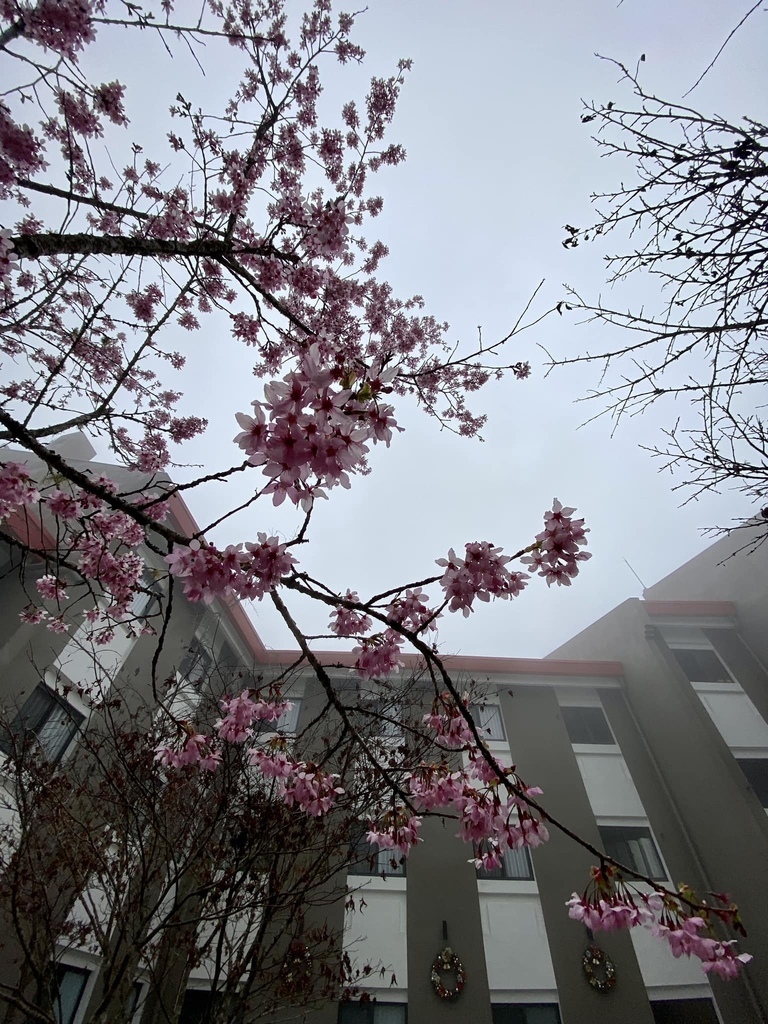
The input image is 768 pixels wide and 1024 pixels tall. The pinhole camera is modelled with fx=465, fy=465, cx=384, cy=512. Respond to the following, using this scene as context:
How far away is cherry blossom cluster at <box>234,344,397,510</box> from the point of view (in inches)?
66.4

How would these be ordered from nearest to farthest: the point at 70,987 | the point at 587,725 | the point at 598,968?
the point at 70,987 → the point at 598,968 → the point at 587,725

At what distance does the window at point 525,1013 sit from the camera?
764cm

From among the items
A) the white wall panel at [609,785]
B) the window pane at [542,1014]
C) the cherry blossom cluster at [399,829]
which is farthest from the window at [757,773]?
the cherry blossom cluster at [399,829]

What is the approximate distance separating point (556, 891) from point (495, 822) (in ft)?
27.9

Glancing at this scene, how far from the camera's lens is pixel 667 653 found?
11422mm

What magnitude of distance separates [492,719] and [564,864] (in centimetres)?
294

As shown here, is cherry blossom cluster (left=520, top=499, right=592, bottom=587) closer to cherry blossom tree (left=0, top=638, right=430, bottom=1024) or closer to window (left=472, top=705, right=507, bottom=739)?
cherry blossom tree (left=0, top=638, right=430, bottom=1024)

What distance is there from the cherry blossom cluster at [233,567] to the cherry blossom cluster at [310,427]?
0.53 metres

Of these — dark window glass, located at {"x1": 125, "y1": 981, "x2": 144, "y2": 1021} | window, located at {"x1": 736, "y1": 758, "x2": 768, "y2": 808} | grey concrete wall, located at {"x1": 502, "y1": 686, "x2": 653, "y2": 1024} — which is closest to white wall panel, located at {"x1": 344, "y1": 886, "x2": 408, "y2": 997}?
grey concrete wall, located at {"x1": 502, "y1": 686, "x2": 653, "y2": 1024}

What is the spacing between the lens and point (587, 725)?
447 inches

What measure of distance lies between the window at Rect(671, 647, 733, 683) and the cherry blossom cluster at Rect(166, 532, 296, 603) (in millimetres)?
12390

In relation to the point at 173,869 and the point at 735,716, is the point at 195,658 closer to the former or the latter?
the point at 173,869

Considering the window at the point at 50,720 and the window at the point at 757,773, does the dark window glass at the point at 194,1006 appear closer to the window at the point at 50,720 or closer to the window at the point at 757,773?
the window at the point at 50,720

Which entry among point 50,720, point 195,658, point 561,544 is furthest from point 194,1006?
point 561,544
